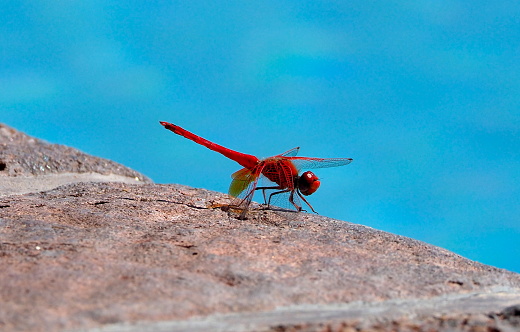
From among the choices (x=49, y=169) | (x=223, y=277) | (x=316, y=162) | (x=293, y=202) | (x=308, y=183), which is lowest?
(x=223, y=277)

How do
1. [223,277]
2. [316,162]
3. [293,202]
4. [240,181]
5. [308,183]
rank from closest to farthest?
[223,277] → [293,202] → [240,181] → [308,183] → [316,162]

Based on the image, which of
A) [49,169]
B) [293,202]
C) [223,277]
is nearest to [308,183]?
[293,202]

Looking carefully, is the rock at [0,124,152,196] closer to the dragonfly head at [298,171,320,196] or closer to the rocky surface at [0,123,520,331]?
the rocky surface at [0,123,520,331]

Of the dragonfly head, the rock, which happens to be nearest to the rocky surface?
the dragonfly head

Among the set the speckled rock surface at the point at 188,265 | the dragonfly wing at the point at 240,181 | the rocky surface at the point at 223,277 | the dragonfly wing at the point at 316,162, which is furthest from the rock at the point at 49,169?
the dragonfly wing at the point at 316,162

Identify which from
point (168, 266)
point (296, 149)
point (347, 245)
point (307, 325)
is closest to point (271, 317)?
point (307, 325)

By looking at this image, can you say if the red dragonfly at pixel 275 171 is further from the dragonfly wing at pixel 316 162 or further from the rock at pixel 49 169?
the rock at pixel 49 169

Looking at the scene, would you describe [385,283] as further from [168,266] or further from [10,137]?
[10,137]

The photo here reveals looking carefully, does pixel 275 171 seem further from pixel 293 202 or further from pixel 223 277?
pixel 223 277
